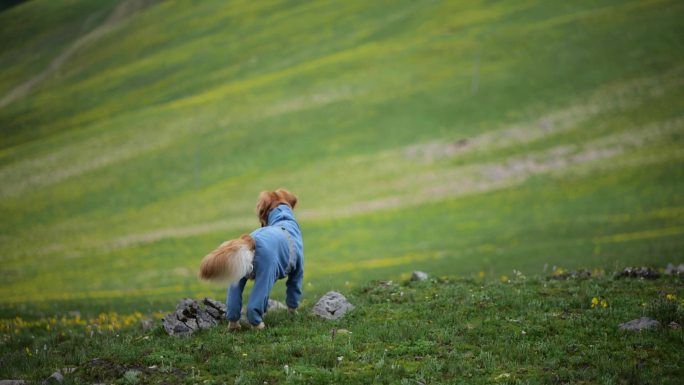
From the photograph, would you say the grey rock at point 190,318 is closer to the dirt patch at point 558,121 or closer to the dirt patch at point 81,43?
the dirt patch at point 558,121

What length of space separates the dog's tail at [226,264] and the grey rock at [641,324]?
6399 millimetres

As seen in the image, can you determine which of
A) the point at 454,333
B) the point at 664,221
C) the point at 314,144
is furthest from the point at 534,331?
the point at 314,144

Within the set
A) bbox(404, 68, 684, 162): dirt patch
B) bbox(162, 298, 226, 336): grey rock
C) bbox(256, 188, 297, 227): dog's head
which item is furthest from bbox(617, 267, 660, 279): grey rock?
bbox(404, 68, 684, 162): dirt patch

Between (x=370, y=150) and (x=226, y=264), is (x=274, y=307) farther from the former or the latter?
(x=370, y=150)

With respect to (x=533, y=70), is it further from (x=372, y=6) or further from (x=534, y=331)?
(x=534, y=331)

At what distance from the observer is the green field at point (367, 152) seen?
34.7 metres

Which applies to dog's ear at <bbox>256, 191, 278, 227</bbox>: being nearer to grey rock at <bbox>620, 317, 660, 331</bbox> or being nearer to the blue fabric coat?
the blue fabric coat

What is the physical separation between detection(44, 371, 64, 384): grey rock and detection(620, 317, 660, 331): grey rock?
28.6ft

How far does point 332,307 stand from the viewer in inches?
461

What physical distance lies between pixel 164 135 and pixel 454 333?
6531 cm

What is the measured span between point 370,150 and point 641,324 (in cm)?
5070

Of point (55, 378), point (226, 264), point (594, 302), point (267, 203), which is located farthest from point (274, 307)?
point (594, 302)

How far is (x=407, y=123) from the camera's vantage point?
6375cm

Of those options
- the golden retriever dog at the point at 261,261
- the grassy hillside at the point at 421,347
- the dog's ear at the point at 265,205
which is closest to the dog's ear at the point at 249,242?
the golden retriever dog at the point at 261,261
